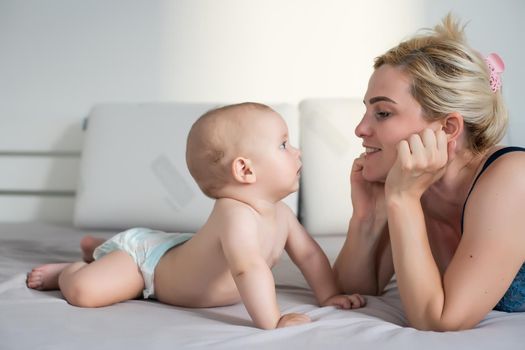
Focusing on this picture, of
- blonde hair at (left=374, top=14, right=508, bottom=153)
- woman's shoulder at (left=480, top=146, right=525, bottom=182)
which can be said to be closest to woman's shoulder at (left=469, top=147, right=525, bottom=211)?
woman's shoulder at (left=480, top=146, right=525, bottom=182)

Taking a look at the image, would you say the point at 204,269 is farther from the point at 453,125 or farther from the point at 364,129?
the point at 453,125

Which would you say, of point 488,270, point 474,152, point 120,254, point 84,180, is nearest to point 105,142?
point 84,180

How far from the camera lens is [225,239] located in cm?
110

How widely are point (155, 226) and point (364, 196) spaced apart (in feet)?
3.38

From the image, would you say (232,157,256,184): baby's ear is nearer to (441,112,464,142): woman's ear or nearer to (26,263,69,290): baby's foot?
(441,112,464,142): woman's ear

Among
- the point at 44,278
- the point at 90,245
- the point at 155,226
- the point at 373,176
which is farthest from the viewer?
the point at 155,226

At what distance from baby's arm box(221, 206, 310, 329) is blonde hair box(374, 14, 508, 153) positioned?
0.38 meters

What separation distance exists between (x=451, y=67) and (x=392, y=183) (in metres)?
0.25

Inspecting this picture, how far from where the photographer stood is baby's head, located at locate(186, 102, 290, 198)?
1146 millimetres

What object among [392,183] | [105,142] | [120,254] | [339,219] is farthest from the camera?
[105,142]

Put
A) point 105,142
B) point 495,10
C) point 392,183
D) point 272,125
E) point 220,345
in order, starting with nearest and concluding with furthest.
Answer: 1. point 220,345
2. point 392,183
3. point 272,125
4. point 105,142
5. point 495,10

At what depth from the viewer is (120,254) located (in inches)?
51.1

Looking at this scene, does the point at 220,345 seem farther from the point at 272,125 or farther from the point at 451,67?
the point at 451,67

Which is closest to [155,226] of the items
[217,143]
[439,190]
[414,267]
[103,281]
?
[103,281]
